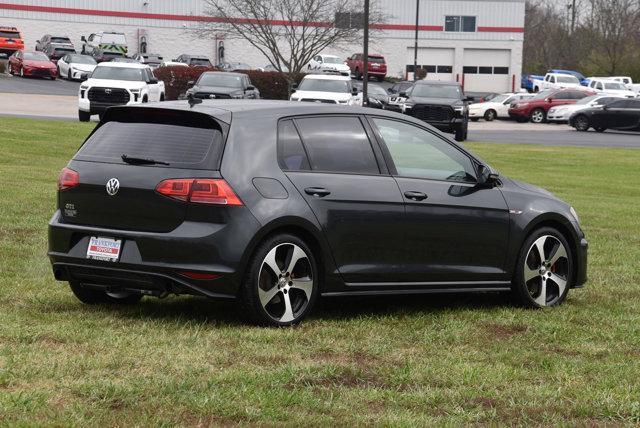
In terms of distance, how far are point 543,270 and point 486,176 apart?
0.90m

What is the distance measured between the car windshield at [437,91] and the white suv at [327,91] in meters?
1.83

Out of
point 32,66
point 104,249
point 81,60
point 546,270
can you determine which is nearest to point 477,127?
point 81,60

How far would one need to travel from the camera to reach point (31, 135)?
26.8 m

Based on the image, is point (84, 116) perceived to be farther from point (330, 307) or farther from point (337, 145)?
point (337, 145)

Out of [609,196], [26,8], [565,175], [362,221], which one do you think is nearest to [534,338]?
[362,221]

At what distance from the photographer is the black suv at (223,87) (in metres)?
35.5

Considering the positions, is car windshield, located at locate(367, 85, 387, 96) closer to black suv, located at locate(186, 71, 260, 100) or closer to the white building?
black suv, located at locate(186, 71, 260, 100)

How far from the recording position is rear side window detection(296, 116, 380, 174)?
27.0 ft

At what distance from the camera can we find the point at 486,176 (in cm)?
895

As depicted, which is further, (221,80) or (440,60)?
(440,60)

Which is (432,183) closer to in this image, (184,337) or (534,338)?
(534,338)

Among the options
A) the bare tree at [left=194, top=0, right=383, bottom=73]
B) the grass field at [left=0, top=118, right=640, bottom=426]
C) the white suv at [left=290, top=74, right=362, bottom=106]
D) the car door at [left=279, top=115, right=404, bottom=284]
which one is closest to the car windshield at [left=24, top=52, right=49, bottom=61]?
the bare tree at [left=194, top=0, right=383, bottom=73]

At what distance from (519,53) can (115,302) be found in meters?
84.2

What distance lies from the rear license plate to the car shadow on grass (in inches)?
20.0
